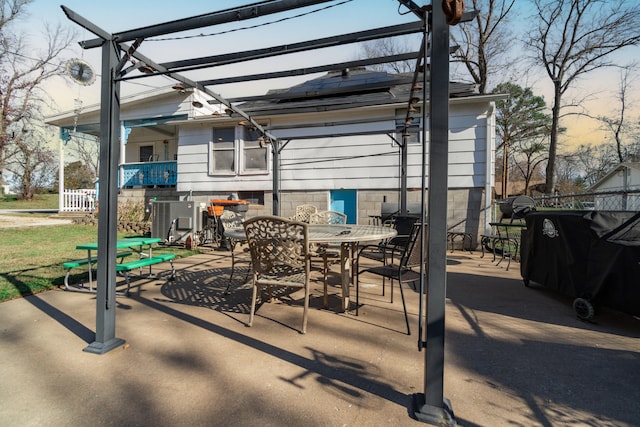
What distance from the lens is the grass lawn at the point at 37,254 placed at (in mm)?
4090

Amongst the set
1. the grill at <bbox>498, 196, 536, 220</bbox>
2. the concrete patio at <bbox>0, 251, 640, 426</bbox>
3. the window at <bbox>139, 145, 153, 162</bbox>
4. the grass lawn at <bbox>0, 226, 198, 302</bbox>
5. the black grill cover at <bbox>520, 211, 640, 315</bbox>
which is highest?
the window at <bbox>139, 145, 153, 162</bbox>

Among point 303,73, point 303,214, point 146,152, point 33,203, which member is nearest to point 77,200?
point 146,152

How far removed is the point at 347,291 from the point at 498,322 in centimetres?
142

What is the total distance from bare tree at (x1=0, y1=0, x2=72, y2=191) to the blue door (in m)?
16.0

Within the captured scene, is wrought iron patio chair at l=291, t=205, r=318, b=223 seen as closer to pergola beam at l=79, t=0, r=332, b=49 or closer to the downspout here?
pergola beam at l=79, t=0, r=332, b=49

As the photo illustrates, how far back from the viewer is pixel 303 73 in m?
3.36

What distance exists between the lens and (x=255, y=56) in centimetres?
273

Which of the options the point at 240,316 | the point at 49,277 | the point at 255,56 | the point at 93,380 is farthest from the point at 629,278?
the point at 49,277

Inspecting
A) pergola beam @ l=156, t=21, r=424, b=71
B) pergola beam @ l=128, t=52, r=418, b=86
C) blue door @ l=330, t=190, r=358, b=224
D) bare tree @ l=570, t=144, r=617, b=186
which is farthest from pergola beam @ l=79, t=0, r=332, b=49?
bare tree @ l=570, t=144, r=617, b=186

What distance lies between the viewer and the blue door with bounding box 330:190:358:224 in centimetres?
855

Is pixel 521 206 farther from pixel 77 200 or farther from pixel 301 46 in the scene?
pixel 77 200

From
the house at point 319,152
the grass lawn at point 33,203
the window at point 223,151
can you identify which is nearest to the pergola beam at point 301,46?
the house at point 319,152

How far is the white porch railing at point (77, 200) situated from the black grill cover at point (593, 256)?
14.1m

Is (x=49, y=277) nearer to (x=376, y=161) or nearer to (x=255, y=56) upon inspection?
(x=255, y=56)
